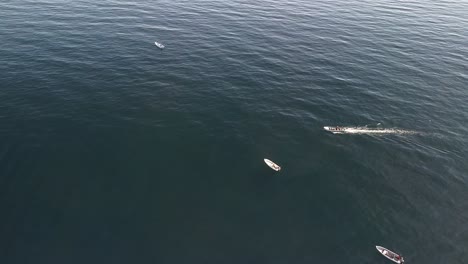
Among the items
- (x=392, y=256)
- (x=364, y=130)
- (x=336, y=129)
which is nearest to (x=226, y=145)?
(x=336, y=129)

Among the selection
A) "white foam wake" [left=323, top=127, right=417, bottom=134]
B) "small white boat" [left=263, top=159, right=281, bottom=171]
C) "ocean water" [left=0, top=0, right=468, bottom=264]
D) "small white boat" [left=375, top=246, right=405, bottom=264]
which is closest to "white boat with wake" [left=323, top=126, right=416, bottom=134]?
"white foam wake" [left=323, top=127, right=417, bottom=134]

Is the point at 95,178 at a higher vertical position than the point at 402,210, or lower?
lower

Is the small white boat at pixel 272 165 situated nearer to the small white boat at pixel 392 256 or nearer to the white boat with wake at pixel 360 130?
the white boat with wake at pixel 360 130

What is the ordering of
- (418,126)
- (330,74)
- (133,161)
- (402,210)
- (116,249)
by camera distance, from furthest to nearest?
(330,74) < (418,126) < (133,161) < (402,210) < (116,249)

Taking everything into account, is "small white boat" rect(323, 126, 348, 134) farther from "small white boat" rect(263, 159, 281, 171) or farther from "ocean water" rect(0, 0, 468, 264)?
"small white boat" rect(263, 159, 281, 171)

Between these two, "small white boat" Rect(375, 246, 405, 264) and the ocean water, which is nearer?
"small white boat" Rect(375, 246, 405, 264)

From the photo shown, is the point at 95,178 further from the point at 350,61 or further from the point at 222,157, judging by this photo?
the point at 350,61

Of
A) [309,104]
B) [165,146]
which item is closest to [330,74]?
Result: [309,104]

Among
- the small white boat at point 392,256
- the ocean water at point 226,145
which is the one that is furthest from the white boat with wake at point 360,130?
the small white boat at point 392,256
